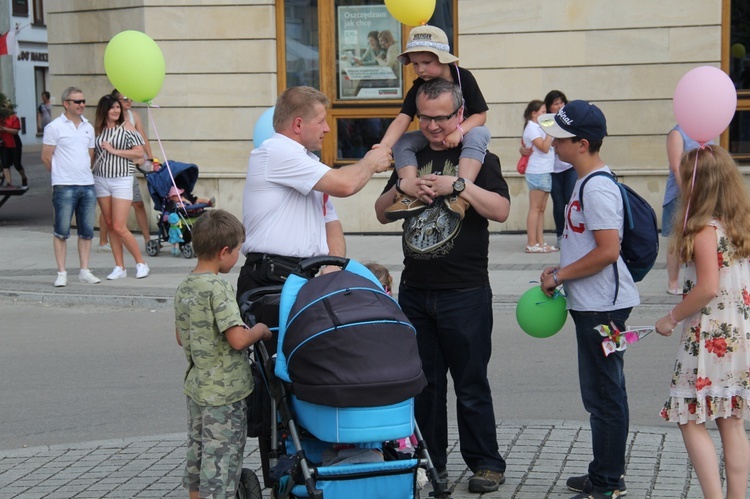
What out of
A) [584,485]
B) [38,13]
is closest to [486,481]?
[584,485]

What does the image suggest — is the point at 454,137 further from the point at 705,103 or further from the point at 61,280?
the point at 61,280

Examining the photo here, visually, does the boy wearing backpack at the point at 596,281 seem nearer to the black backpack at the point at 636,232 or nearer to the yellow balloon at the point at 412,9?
the black backpack at the point at 636,232

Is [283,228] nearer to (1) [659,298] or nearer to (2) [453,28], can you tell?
(1) [659,298]

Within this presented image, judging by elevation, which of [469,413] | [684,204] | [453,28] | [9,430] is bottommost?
[9,430]

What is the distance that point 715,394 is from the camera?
4.82m

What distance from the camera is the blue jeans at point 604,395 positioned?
17.0 feet

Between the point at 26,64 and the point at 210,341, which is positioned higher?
the point at 26,64

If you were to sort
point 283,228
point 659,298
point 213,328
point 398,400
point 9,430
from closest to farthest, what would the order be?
point 398,400 → point 213,328 → point 283,228 → point 9,430 → point 659,298

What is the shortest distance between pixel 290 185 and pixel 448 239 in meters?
0.84

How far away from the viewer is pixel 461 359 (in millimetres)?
5461

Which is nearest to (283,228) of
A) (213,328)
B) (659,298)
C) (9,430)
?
(213,328)

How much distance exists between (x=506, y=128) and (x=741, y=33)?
3409 mm

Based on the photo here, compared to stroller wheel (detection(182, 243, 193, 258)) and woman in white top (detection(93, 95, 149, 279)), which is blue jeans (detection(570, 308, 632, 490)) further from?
stroller wheel (detection(182, 243, 193, 258))

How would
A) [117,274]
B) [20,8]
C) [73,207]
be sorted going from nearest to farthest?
1. [73,207]
2. [117,274]
3. [20,8]
